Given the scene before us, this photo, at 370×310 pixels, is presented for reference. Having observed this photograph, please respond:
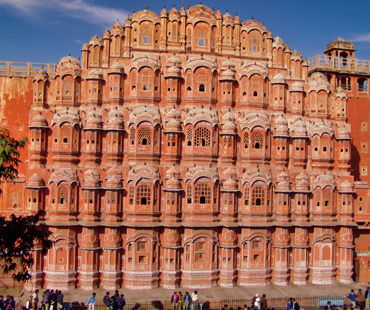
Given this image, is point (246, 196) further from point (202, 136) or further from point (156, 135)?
point (156, 135)

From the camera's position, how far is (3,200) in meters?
36.1

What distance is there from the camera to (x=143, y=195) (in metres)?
33.7

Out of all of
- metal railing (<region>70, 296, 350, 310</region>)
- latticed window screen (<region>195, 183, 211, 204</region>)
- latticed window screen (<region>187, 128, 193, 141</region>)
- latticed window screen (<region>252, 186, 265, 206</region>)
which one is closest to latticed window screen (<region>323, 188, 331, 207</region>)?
latticed window screen (<region>252, 186, 265, 206</region>)

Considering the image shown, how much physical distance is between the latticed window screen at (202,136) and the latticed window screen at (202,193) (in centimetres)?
356

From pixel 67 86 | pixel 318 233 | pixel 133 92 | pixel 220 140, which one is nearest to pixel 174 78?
pixel 133 92

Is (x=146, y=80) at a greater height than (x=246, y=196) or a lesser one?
greater

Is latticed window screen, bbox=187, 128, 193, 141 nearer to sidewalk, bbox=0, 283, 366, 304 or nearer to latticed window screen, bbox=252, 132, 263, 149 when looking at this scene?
latticed window screen, bbox=252, 132, 263, 149

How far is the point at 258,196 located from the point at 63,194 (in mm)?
16299

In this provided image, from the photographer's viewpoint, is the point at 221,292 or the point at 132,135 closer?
the point at 221,292

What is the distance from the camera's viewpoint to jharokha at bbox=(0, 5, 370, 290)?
33344 millimetres

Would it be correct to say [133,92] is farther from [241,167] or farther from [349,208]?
[349,208]

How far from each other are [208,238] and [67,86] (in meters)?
17.7

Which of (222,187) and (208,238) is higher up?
(222,187)

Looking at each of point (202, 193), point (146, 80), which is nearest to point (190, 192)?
point (202, 193)
